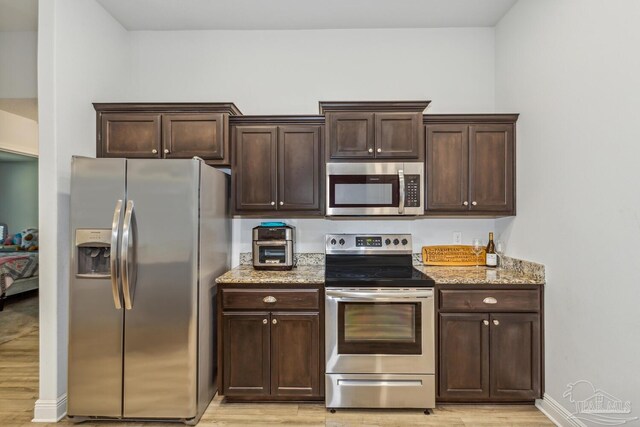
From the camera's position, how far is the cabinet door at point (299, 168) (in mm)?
2811

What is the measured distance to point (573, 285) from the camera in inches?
84.0

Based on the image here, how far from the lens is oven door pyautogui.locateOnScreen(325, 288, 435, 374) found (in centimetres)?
238

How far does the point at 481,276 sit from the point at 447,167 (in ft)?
3.00

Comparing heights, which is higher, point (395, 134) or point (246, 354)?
point (395, 134)

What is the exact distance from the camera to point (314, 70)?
3.24m

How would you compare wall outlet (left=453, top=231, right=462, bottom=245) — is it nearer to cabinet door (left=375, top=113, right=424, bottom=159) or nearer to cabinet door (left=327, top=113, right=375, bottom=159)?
cabinet door (left=375, top=113, right=424, bottom=159)

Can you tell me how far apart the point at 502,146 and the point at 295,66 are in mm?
2000

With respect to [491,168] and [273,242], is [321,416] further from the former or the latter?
[491,168]

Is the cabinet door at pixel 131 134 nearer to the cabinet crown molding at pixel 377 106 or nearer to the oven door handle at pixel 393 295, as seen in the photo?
the cabinet crown molding at pixel 377 106

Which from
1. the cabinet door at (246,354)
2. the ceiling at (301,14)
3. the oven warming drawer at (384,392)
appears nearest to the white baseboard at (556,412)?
the oven warming drawer at (384,392)

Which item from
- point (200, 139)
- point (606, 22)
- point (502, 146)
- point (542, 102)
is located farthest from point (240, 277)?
point (606, 22)

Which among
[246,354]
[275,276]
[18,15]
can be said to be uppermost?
[18,15]

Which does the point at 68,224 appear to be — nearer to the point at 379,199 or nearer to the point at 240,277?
the point at 240,277

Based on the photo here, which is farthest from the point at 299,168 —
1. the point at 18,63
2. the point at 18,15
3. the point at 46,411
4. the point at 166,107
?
the point at 18,63
